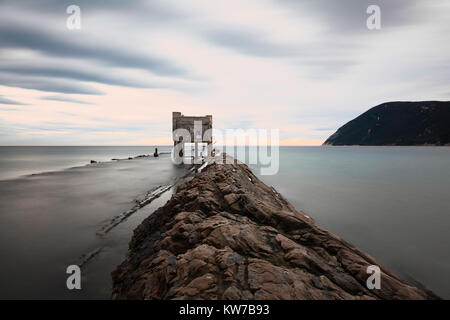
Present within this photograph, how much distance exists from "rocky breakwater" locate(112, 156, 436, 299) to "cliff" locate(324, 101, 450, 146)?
180556mm

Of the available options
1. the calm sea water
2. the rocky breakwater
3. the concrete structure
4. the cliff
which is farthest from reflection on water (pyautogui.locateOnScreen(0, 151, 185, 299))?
the cliff

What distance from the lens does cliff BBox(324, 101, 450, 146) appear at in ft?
433

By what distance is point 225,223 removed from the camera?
3885 mm

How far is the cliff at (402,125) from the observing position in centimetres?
13188

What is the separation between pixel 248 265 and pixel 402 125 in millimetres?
199218

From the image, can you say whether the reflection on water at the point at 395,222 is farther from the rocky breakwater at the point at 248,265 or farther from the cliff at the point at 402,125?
the cliff at the point at 402,125

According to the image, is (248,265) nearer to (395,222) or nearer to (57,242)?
(57,242)

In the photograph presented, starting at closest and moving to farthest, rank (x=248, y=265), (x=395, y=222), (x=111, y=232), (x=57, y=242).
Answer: (x=248, y=265), (x=57, y=242), (x=111, y=232), (x=395, y=222)

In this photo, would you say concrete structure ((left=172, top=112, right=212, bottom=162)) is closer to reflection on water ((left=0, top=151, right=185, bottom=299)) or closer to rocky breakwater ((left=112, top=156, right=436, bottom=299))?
reflection on water ((left=0, top=151, right=185, bottom=299))

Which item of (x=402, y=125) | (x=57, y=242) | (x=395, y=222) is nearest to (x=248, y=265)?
(x=57, y=242)

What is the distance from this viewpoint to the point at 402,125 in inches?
5910
